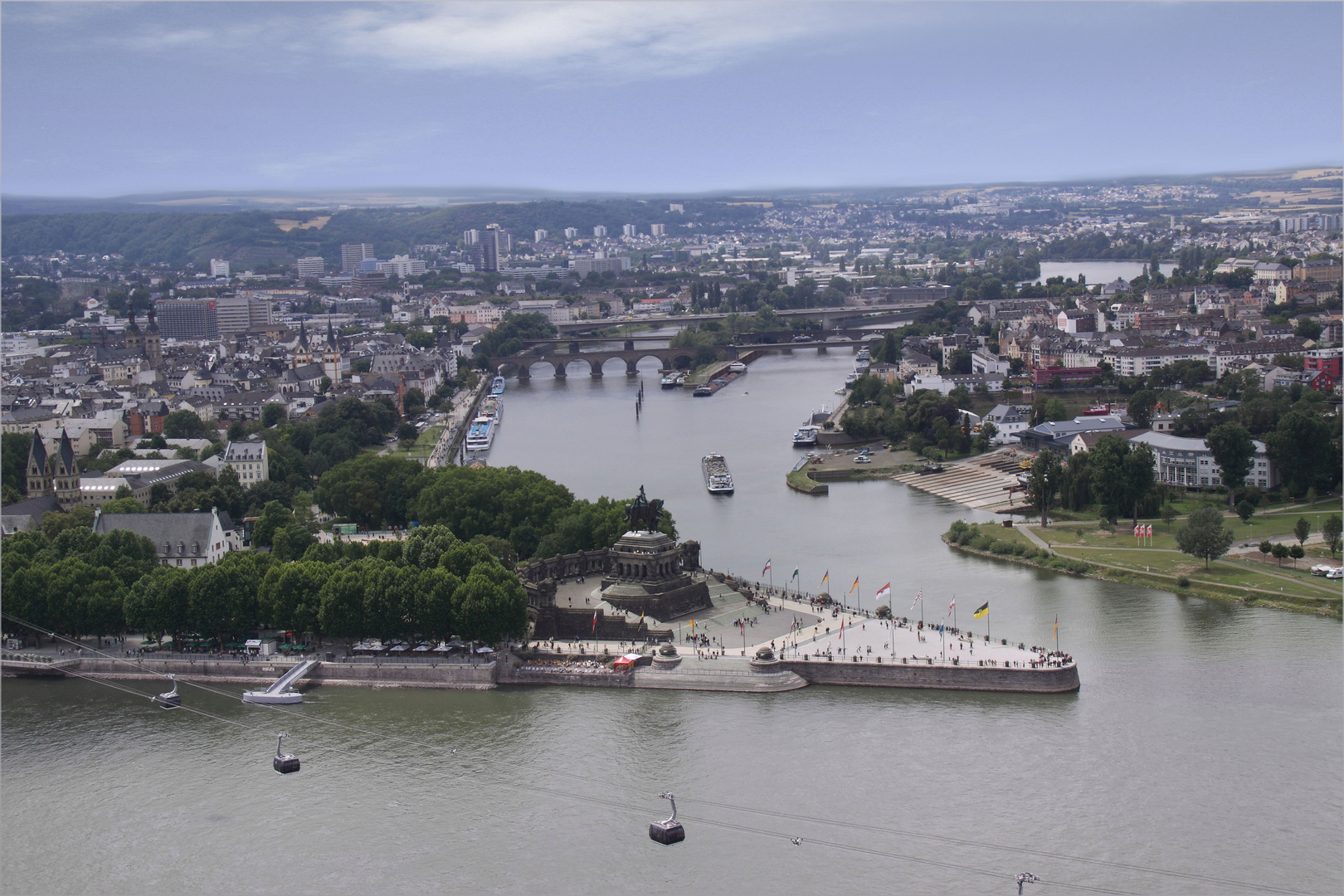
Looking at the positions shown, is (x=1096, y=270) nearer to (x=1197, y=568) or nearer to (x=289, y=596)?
(x=1197, y=568)

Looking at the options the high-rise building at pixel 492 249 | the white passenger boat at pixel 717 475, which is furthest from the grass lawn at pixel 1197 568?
the high-rise building at pixel 492 249

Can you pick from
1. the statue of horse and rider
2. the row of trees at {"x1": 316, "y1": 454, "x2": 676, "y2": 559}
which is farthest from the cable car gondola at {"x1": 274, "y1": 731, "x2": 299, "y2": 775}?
the row of trees at {"x1": 316, "y1": 454, "x2": 676, "y2": 559}

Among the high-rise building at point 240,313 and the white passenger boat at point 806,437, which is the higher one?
the high-rise building at point 240,313

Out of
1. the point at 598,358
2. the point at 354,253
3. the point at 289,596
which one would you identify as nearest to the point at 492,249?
the point at 354,253

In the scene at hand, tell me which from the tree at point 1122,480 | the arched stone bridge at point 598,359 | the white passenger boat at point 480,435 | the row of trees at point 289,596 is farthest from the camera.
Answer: the arched stone bridge at point 598,359

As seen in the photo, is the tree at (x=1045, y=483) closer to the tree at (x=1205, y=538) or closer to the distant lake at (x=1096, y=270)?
the tree at (x=1205, y=538)

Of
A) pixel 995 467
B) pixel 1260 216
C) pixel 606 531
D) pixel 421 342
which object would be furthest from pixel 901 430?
pixel 1260 216
